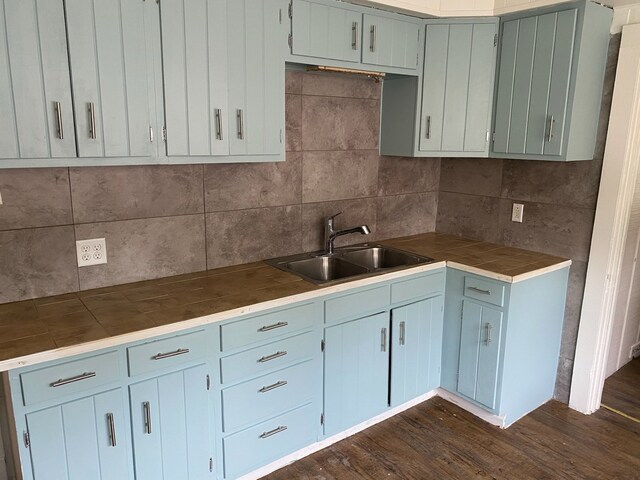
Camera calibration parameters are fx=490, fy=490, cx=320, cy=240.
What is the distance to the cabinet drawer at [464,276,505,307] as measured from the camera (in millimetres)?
2617

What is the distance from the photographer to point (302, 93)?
2.75 meters

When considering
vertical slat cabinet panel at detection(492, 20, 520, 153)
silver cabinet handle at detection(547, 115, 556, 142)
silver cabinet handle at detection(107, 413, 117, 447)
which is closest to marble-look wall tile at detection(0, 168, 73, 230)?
silver cabinet handle at detection(107, 413, 117, 447)

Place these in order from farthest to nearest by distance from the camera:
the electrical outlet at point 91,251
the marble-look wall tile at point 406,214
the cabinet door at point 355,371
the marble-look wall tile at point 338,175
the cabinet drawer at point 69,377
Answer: the marble-look wall tile at point 406,214 → the marble-look wall tile at point 338,175 → the cabinet door at point 355,371 → the electrical outlet at point 91,251 → the cabinet drawer at point 69,377

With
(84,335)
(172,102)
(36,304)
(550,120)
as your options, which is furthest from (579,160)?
(36,304)

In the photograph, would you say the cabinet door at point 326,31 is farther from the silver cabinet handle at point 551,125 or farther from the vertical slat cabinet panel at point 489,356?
the vertical slat cabinet panel at point 489,356

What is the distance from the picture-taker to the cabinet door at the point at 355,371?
8.11ft

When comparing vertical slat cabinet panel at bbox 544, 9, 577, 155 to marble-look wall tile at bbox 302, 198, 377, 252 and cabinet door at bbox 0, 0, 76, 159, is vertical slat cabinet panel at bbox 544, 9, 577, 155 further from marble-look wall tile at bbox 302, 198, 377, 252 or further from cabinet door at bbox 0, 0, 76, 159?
cabinet door at bbox 0, 0, 76, 159

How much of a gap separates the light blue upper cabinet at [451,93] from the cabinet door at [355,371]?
111 cm

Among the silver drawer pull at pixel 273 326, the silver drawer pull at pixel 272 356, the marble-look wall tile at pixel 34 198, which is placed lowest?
the silver drawer pull at pixel 272 356

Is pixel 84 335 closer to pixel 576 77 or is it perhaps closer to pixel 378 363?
pixel 378 363

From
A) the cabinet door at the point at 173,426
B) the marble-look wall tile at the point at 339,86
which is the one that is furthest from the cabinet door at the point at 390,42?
the cabinet door at the point at 173,426

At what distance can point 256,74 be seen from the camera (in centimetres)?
223

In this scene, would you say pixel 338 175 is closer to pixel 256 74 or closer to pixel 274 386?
pixel 256 74

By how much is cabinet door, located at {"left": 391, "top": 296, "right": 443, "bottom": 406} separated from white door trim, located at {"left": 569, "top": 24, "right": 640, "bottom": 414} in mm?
843
